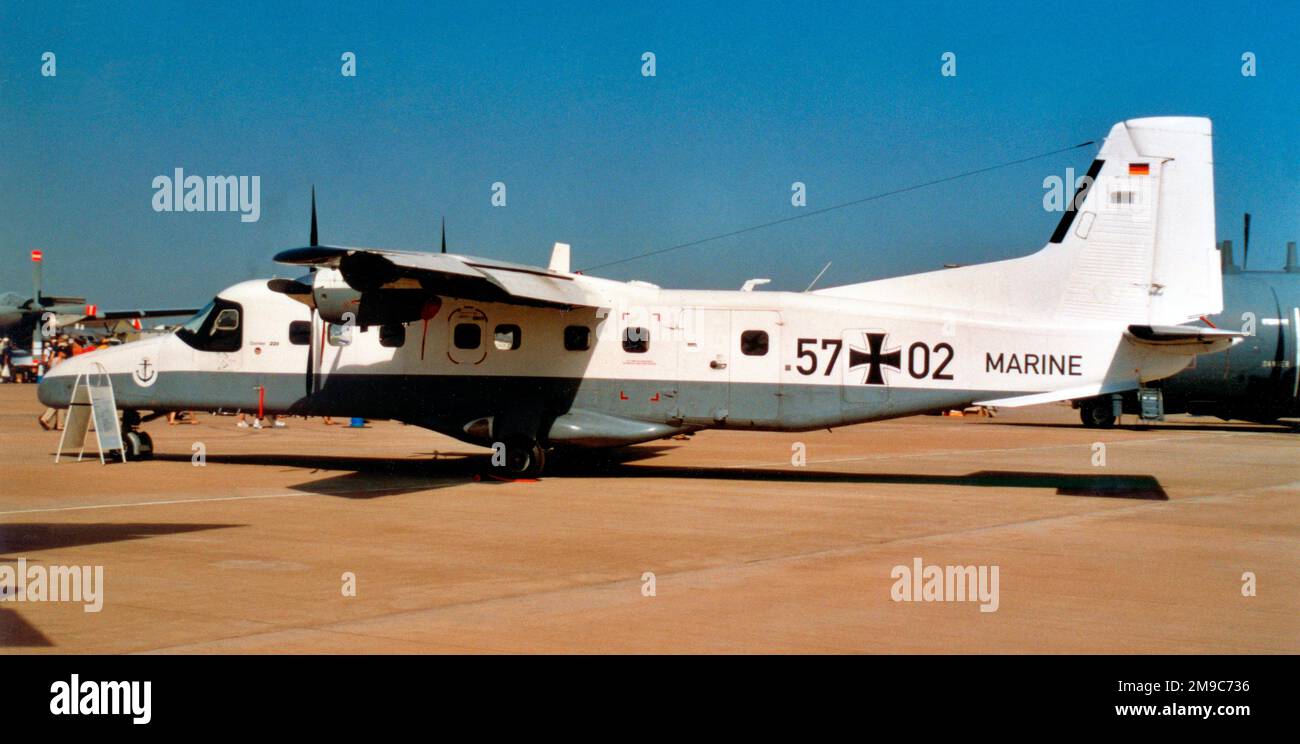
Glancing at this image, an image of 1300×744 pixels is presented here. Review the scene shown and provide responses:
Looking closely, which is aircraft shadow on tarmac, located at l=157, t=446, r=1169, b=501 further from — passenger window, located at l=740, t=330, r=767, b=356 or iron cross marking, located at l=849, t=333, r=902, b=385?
passenger window, located at l=740, t=330, r=767, b=356

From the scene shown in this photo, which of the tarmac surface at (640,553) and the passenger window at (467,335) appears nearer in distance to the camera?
the tarmac surface at (640,553)

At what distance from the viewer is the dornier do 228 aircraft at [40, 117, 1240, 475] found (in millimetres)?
15461

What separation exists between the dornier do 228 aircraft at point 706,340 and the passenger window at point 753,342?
0.10ft

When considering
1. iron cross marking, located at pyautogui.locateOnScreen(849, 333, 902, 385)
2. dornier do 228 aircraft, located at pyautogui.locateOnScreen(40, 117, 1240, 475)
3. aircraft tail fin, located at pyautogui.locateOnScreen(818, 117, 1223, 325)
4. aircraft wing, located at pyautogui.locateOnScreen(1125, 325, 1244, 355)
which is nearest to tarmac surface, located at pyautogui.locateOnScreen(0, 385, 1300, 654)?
dornier do 228 aircraft, located at pyautogui.locateOnScreen(40, 117, 1240, 475)

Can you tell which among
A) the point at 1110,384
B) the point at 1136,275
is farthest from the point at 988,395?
the point at 1136,275

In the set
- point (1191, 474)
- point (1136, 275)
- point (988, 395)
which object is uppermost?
point (1136, 275)

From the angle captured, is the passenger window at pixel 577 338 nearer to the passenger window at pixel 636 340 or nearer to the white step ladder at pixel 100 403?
the passenger window at pixel 636 340

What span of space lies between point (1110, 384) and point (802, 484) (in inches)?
178

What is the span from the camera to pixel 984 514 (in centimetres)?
1334

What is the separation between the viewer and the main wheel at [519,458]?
16609mm

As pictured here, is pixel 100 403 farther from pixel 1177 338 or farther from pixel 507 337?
pixel 1177 338

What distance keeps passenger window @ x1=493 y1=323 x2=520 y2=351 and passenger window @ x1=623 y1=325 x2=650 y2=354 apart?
1637 millimetres

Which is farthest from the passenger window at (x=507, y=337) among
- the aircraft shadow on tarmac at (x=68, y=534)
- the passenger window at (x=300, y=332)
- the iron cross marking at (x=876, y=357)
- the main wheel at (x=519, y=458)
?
the aircraft shadow on tarmac at (x=68, y=534)
